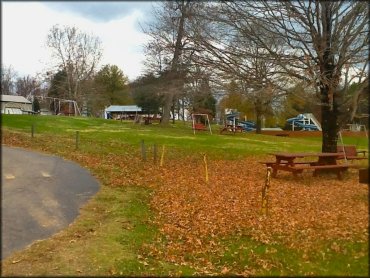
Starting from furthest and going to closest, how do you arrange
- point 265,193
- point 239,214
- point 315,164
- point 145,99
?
point 145,99, point 315,164, point 239,214, point 265,193

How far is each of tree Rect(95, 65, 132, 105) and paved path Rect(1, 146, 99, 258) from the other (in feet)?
192

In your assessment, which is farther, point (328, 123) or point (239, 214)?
point (328, 123)

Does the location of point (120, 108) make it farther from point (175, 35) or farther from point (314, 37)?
point (314, 37)

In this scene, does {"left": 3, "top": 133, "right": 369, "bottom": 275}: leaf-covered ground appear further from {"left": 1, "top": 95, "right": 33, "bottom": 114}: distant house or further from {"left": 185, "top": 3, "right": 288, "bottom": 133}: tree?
{"left": 185, "top": 3, "right": 288, "bottom": 133}: tree

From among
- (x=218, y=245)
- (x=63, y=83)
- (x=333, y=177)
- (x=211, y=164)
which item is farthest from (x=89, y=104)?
(x=218, y=245)

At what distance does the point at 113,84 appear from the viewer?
74188 millimetres

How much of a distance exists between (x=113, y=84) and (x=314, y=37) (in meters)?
65.0

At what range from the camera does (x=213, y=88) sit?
16.3 metres

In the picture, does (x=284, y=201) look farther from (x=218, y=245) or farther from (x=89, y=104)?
(x=89, y=104)

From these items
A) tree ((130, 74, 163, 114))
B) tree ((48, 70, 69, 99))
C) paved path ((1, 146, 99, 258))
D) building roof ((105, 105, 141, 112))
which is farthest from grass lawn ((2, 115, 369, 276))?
building roof ((105, 105, 141, 112))

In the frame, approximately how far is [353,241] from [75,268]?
377cm

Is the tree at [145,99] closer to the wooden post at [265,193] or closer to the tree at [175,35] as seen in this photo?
the tree at [175,35]

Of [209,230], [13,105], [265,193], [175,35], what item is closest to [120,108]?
[13,105]

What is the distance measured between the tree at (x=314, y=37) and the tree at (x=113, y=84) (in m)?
57.5
